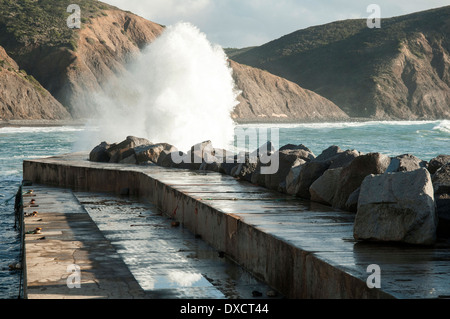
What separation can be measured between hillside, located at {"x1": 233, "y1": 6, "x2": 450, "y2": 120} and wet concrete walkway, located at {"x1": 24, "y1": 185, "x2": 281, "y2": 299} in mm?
117493

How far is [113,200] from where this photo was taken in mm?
9992

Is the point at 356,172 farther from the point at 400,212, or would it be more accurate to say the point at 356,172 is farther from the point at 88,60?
the point at 88,60

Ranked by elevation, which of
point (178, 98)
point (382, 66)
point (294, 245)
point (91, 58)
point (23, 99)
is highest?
point (382, 66)

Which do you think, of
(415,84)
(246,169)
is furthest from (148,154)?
(415,84)

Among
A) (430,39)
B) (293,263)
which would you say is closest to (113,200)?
(293,263)

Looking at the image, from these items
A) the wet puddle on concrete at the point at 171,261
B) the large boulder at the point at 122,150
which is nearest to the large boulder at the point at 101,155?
the large boulder at the point at 122,150

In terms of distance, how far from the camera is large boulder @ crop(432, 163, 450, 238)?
5.19 m

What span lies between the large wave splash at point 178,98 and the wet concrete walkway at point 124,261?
16827 mm

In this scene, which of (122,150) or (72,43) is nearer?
(122,150)

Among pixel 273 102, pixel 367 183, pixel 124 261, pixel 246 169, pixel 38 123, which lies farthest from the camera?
pixel 273 102

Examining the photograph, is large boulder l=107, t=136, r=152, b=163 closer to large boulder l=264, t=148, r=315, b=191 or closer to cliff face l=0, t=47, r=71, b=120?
large boulder l=264, t=148, r=315, b=191

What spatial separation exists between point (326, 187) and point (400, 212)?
227cm

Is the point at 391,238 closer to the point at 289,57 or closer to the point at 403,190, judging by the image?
the point at 403,190

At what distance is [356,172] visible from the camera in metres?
6.60
